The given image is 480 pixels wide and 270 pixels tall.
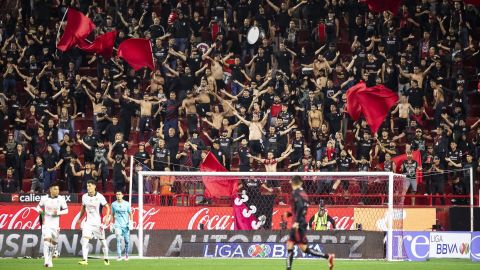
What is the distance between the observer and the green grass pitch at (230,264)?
2517cm

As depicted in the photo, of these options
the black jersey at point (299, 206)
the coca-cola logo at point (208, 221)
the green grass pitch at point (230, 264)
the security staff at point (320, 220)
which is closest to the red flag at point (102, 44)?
the coca-cola logo at point (208, 221)

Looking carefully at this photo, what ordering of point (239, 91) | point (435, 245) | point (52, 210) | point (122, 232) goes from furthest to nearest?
point (239, 91) < point (435, 245) < point (122, 232) < point (52, 210)

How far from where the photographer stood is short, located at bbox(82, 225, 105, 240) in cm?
2675

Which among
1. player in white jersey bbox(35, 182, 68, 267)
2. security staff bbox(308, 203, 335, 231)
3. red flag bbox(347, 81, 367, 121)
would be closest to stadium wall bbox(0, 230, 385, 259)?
security staff bbox(308, 203, 335, 231)

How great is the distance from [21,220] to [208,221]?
556 cm

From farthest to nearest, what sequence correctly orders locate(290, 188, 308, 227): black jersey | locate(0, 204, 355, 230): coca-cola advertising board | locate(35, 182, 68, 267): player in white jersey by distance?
1. locate(0, 204, 355, 230): coca-cola advertising board
2. locate(35, 182, 68, 267): player in white jersey
3. locate(290, 188, 308, 227): black jersey

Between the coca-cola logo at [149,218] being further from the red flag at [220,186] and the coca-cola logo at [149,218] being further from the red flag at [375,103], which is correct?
the red flag at [375,103]

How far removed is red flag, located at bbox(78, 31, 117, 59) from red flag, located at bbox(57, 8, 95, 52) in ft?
0.97

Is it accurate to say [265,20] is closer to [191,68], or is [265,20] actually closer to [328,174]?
[191,68]

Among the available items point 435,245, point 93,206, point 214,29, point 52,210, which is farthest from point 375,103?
point 52,210

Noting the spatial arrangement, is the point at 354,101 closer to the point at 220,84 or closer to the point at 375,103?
the point at 375,103

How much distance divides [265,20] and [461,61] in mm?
6784

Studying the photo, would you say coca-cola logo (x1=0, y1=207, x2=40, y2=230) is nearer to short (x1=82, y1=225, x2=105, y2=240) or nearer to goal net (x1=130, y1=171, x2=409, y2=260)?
goal net (x1=130, y1=171, x2=409, y2=260)

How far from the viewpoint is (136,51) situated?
118 feet
